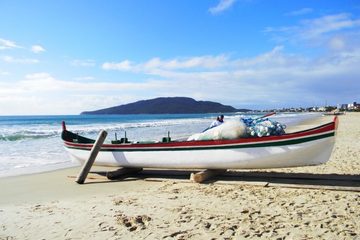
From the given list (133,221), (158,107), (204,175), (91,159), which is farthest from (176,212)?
(158,107)

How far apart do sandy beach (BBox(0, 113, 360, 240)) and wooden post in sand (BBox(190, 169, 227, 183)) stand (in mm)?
138

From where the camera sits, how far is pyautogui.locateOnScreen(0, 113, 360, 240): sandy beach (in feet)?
16.2

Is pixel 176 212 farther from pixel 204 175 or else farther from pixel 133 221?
pixel 204 175

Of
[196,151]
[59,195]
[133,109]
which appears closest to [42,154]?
[59,195]

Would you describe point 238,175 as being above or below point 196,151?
below

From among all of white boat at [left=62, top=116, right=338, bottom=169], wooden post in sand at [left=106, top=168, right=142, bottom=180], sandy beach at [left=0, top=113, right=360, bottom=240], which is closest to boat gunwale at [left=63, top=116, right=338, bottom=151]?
white boat at [left=62, top=116, right=338, bottom=169]

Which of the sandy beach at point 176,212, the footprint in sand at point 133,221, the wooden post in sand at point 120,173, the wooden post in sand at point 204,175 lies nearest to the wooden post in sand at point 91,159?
the sandy beach at point 176,212

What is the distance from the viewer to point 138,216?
5711 millimetres

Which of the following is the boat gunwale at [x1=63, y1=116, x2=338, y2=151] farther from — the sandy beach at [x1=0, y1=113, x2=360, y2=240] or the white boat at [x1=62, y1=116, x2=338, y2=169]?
the sandy beach at [x1=0, y1=113, x2=360, y2=240]

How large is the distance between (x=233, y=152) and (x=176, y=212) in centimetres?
251

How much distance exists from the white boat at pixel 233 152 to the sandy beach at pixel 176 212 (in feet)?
1.75

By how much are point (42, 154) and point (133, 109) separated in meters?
159

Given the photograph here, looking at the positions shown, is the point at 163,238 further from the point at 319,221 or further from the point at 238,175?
the point at 238,175

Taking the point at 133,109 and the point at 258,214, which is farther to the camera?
the point at 133,109
